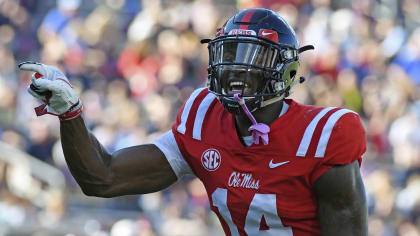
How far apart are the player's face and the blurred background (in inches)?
197

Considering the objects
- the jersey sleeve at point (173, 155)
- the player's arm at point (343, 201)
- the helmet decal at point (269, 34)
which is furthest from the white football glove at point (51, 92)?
the player's arm at point (343, 201)

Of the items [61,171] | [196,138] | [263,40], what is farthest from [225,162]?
[61,171]

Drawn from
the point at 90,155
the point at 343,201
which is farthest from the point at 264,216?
the point at 90,155

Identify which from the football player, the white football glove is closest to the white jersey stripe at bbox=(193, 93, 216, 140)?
the football player

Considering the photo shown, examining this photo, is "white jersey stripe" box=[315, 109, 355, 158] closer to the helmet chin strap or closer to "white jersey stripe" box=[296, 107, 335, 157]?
"white jersey stripe" box=[296, 107, 335, 157]

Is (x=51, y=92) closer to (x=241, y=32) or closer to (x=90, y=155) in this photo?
(x=90, y=155)

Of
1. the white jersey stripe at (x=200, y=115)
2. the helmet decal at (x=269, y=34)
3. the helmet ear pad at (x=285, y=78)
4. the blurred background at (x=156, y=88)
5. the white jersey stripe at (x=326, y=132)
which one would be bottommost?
the blurred background at (x=156, y=88)

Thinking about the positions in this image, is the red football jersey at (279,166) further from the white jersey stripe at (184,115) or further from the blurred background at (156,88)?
the blurred background at (156,88)

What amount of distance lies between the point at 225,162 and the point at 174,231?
4983 millimetres

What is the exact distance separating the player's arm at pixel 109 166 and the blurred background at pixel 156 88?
4586mm

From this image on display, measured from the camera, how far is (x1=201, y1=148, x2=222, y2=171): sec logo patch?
3.47 m

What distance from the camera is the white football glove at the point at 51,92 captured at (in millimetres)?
3176

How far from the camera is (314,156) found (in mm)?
3234

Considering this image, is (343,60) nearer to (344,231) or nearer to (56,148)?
(56,148)
